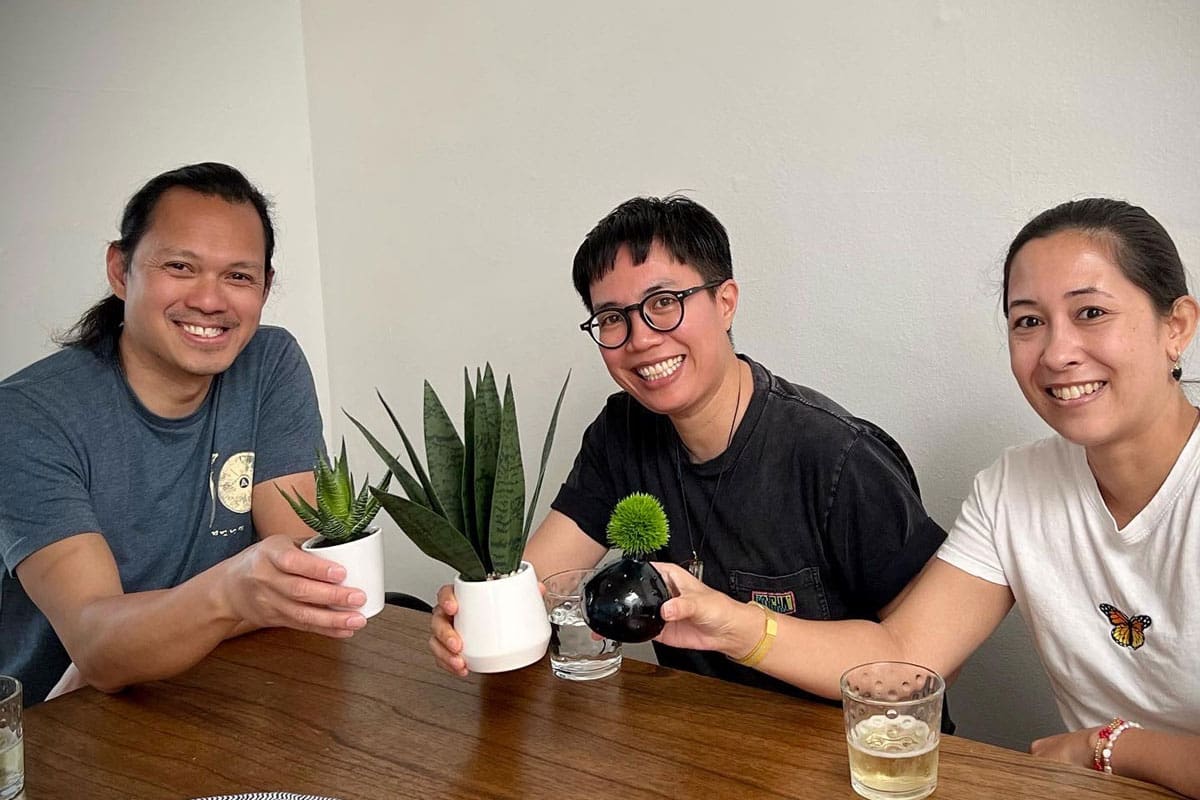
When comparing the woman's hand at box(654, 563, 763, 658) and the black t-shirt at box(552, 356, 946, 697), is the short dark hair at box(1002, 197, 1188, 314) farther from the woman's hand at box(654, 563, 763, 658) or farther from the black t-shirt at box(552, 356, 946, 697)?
the woman's hand at box(654, 563, 763, 658)

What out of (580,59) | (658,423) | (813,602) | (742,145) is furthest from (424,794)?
(580,59)

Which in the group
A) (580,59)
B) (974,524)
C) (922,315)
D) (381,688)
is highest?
(580,59)

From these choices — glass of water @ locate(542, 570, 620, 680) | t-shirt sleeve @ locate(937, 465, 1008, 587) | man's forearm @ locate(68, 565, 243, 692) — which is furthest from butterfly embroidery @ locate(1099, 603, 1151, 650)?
man's forearm @ locate(68, 565, 243, 692)

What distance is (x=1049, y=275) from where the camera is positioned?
4.41 feet

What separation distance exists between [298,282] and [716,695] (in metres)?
2.29

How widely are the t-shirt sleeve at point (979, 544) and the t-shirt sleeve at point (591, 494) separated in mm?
654

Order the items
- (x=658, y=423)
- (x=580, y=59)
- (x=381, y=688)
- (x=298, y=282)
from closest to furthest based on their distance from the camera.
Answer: (x=381, y=688), (x=658, y=423), (x=580, y=59), (x=298, y=282)

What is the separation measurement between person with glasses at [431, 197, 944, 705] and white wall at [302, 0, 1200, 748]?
0.37m

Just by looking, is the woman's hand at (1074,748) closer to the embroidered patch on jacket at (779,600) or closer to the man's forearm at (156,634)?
the embroidered patch on jacket at (779,600)

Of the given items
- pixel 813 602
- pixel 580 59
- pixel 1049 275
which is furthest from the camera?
pixel 580 59

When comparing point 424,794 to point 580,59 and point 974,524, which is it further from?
point 580,59

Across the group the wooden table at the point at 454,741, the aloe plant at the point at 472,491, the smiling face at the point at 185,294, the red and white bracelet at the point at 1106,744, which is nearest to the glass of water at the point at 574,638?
the wooden table at the point at 454,741

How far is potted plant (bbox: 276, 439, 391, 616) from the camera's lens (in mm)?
1314

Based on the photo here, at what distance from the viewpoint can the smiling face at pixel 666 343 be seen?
1729 mm
